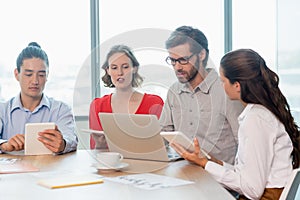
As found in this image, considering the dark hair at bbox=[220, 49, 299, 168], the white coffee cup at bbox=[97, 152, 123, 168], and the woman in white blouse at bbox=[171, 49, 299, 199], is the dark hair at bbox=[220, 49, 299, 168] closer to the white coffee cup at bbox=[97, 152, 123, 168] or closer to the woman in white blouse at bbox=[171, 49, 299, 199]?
the woman in white blouse at bbox=[171, 49, 299, 199]

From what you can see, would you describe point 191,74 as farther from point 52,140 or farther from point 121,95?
point 52,140

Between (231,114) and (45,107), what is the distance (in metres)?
1.09

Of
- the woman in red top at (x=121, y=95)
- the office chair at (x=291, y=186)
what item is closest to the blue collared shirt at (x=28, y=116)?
the woman in red top at (x=121, y=95)

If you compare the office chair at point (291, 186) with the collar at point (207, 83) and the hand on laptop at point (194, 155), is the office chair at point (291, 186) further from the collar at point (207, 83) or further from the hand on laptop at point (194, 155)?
the collar at point (207, 83)

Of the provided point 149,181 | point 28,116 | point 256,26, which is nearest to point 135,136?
point 149,181

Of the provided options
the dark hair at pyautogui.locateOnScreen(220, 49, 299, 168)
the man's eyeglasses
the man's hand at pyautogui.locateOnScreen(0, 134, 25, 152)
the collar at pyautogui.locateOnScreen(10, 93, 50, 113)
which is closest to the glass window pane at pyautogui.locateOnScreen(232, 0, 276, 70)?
the man's eyeglasses

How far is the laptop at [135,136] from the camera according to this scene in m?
1.79

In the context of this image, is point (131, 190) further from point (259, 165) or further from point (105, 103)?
point (105, 103)

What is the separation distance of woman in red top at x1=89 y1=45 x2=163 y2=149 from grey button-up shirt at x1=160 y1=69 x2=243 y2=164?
16 cm

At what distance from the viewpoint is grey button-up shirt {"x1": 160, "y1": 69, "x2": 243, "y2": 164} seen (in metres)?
2.31

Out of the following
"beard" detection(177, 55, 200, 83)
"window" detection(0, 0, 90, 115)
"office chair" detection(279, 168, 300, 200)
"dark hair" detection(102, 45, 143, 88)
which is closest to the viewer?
"office chair" detection(279, 168, 300, 200)

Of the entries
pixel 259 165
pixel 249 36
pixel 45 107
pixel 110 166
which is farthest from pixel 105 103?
pixel 249 36

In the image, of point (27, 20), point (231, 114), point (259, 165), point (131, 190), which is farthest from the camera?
point (27, 20)

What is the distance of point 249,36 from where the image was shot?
4.50 meters
